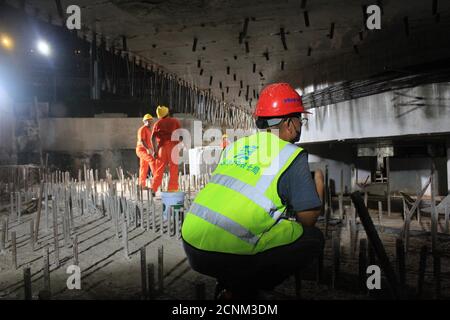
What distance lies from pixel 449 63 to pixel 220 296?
4683 mm

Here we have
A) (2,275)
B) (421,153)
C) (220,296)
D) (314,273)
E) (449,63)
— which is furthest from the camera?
(421,153)

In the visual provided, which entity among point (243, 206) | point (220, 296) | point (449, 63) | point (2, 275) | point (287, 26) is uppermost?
point (287, 26)

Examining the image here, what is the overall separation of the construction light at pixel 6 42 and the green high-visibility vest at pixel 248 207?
15922mm

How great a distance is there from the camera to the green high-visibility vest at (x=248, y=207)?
170 cm

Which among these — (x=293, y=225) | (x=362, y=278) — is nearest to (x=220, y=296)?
(x=293, y=225)

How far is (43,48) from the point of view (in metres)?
18.7

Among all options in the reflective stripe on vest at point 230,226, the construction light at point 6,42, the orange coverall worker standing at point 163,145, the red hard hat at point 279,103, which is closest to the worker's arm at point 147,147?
the orange coverall worker standing at point 163,145

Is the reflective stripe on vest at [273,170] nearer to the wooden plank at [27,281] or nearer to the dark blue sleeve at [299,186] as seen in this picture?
the dark blue sleeve at [299,186]

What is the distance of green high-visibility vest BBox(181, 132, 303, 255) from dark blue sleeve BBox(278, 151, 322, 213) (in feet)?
0.12

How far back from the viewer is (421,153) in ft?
27.6

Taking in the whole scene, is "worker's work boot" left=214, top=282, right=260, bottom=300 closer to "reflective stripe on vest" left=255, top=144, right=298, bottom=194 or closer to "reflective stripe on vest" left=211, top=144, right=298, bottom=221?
"reflective stripe on vest" left=211, top=144, right=298, bottom=221

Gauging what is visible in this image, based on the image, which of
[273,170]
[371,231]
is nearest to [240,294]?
[273,170]

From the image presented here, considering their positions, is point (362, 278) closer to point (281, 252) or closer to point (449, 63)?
point (281, 252)

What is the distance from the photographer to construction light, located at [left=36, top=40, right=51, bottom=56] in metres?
17.8
